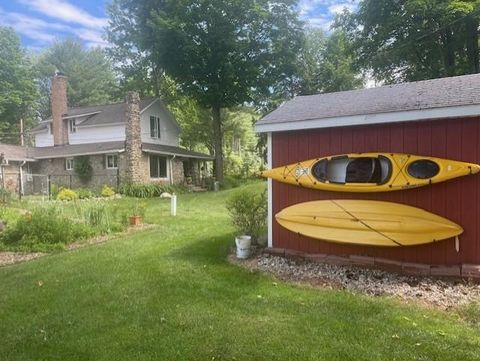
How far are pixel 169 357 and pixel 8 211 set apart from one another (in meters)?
10.6

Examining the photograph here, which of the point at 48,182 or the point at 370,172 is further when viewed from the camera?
the point at 48,182

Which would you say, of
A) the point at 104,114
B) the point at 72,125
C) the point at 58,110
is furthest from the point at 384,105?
the point at 58,110

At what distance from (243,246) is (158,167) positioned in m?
18.7

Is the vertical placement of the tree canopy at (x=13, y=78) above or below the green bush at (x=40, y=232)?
above

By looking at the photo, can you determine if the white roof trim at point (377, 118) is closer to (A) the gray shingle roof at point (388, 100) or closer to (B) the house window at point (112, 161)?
(A) the gray shingle roof at point (388, 100)

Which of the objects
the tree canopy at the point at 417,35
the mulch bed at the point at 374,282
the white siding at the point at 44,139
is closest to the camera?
the mulch bed at the point at 374,282

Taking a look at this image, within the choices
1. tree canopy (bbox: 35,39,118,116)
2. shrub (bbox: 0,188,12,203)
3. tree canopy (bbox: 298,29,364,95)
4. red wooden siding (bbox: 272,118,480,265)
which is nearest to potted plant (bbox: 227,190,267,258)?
red wooden siding (bbox: 272,118,480,265)

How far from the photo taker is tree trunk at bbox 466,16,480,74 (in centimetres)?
2167

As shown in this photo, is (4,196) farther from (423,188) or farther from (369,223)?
(423,188)

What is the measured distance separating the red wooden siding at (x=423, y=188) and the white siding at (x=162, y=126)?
20405 mm

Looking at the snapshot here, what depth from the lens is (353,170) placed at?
6.32m

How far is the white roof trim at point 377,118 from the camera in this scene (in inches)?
210

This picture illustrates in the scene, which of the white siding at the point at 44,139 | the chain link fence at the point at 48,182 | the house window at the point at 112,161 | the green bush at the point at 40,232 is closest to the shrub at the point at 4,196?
the chain link fence at the point at 48,182

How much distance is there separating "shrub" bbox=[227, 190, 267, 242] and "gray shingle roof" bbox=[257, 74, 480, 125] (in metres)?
1.50
